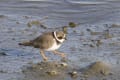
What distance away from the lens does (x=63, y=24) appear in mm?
11602

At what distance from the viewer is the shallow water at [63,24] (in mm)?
8859

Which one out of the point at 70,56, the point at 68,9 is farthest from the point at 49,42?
the point at 68,9

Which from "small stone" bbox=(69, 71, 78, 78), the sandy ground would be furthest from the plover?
"small stone" bbox=(69, 71, 78, 78)

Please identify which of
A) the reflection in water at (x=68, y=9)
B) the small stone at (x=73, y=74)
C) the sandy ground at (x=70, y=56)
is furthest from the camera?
the reflection in water at (x=68, y=9)

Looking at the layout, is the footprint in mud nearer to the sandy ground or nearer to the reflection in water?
the sandy ground

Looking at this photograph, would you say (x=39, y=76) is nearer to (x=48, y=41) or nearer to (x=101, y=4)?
(x=48, y=41)

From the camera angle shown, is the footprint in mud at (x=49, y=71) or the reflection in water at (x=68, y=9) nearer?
the footprint in mud at (x=49, y=71)

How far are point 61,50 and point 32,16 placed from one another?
3.17 meters

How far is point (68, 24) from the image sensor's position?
11.4 meters

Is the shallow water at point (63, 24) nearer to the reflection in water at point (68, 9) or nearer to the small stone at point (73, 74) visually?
the reflection in water at point (68, 9)

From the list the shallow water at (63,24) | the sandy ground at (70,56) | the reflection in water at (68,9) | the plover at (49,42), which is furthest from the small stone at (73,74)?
the reflection in water at (68,9)

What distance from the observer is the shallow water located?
886cm

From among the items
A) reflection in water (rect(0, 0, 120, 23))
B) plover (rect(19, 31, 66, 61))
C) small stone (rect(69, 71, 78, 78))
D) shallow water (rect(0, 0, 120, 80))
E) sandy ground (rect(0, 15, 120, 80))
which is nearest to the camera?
small stone (rect(69, 71, 78, 78))

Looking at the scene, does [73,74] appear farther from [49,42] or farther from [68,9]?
[68,9]
